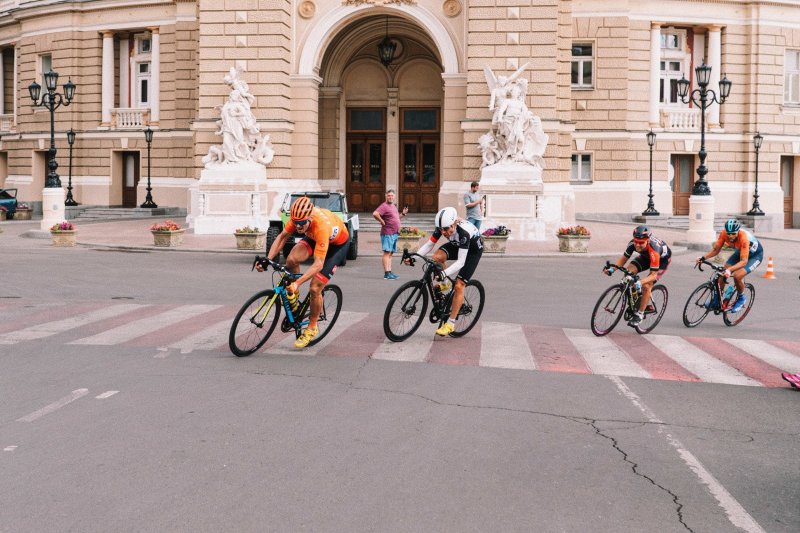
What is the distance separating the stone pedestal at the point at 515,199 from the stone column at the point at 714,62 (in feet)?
49.1

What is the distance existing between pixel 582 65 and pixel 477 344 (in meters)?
32.2

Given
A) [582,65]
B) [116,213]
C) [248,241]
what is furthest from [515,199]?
[116,213]

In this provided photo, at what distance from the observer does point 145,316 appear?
1314 cm

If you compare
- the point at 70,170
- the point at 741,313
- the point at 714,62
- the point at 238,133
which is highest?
the point at 714,62

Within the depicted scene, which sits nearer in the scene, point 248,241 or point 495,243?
point 495,243

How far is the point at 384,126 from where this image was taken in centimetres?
3891

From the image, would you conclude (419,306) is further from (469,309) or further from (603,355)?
(603,355)

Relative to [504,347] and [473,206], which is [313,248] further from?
[473,206]

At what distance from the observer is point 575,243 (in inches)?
1008

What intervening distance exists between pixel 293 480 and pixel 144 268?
1567cm

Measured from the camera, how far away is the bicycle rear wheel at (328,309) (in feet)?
36.2

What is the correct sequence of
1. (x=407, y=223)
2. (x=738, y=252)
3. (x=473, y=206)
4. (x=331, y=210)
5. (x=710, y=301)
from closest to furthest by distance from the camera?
(x=710, y=301), (x=738, y=252), (x=473, y=206), (x=331, y=210), (x=407, y=223)

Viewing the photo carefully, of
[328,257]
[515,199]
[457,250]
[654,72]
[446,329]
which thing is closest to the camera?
[328,257]

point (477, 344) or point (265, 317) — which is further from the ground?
point (265, 317)
